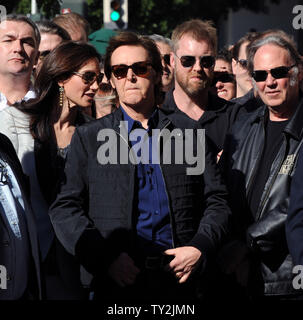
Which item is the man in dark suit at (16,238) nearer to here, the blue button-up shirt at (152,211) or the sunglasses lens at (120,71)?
the blue button-up shirt at (152,211)

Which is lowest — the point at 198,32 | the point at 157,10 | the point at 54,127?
the point at 54,127

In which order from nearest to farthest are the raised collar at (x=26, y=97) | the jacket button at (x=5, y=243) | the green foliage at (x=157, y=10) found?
the jacket button at (x=5, y=243) → the raised collar at (x=26, y=97) → the green foliage at (x=157, y=10)

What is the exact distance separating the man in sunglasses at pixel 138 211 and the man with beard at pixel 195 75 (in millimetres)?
1663

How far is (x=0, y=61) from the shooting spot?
5852 mm

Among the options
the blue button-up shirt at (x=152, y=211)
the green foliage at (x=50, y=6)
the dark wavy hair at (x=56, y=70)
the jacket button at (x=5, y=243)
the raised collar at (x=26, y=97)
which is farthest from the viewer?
the green foliage at (x=50, y=6)

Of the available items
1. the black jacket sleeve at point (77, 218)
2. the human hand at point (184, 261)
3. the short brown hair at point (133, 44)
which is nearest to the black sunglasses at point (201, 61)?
the short brown hair at point (133, 44)

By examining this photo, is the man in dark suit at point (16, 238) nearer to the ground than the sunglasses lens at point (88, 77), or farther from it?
nearer to the ground

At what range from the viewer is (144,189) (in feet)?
14.9

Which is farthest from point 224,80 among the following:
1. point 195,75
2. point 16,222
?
point 16,222

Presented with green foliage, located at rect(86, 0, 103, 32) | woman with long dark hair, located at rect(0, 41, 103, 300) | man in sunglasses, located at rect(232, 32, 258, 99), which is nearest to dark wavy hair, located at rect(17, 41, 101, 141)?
woman with long dark hair, located at rect(0, 41, 103, 300)

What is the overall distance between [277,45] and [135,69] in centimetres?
104

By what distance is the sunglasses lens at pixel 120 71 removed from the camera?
4797 mm

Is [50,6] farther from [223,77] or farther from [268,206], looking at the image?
[268,206]
